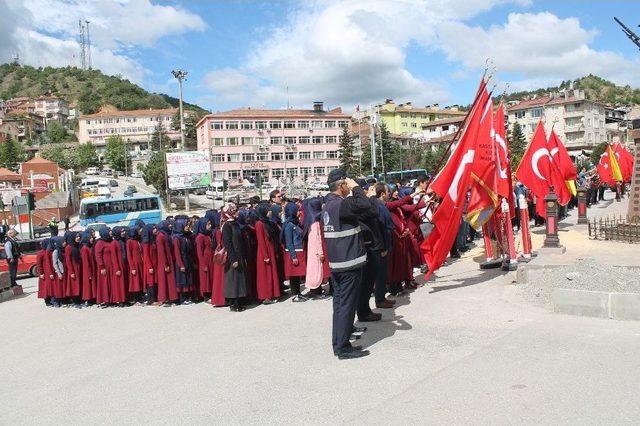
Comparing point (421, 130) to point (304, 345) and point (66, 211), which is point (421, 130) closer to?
point (66, 211)

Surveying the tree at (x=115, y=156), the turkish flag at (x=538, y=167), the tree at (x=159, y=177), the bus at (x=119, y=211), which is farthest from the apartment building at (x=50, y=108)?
the turkish flag at (x=538, y=167)

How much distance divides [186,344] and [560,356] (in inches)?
173

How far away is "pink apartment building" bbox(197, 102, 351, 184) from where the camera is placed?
270ft

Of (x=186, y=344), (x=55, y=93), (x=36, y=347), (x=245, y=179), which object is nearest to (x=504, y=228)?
(x=186, y=344)

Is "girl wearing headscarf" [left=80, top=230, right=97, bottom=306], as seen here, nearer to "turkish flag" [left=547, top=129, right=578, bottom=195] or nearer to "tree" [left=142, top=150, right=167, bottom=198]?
"turkish flag" [left=547, top=129, right=578, bottom=195]

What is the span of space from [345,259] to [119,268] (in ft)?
20.8

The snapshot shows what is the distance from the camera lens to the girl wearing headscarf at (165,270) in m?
10.1

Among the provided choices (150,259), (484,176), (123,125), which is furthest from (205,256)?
(123,125)

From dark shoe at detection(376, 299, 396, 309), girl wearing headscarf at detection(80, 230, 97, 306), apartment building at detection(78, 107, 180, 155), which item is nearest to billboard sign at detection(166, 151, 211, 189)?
girl wearing headscarf at detection(80, 230, 97, 306)

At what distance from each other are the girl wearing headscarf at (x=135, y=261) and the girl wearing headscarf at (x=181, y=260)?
858 millimetres

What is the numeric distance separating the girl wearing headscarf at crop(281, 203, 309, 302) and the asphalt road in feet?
3.51

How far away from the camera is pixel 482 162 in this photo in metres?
8.95

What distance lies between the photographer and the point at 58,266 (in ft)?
36.6

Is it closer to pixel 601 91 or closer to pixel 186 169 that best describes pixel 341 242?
pixel 186 169
